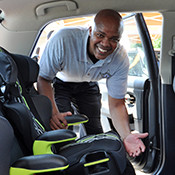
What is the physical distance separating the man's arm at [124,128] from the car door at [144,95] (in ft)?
A: 1.00

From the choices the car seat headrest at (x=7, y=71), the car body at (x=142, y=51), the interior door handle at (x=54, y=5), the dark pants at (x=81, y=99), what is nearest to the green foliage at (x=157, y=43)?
the car body at (x=142, y=51)

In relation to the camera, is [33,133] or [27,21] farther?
[27,21]

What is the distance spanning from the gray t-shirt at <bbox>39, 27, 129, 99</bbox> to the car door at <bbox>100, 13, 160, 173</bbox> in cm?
30

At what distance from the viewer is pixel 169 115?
2.10 m

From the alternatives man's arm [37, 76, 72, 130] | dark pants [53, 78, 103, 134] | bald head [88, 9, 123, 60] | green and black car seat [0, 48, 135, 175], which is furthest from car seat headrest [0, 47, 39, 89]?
dark pants [53, 78, 103, 134]

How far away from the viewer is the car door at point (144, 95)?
2.18 metres

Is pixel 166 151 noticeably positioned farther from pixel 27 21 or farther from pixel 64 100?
pixel 27 21

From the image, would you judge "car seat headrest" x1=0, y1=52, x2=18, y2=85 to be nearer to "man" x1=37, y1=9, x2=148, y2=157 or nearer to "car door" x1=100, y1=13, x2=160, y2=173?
"man" x1=37, y1=9, x2=148, y2=157

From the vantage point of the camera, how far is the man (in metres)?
1.75

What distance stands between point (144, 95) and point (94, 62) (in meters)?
0.55

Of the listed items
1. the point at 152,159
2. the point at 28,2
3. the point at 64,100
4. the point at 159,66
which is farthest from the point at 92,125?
the point at 28,2

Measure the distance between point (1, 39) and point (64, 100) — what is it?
0.67m

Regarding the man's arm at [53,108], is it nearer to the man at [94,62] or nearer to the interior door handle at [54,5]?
the man at [94,62]

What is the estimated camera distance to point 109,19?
68.3 inches
